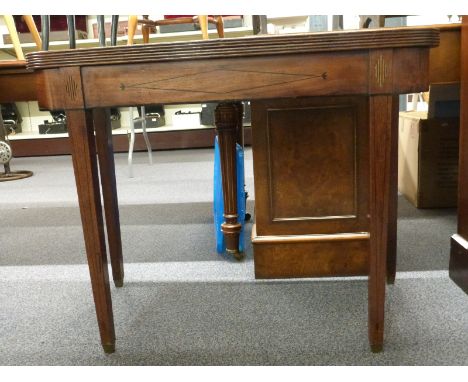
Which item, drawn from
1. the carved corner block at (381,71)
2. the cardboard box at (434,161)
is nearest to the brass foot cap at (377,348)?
the carved corner block at (381,71)

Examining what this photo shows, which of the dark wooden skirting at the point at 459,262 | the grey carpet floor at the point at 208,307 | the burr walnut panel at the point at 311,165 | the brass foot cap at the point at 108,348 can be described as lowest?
the grey carpet floor at the point at 208,307

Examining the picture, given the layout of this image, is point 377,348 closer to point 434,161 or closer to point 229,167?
point 229,167

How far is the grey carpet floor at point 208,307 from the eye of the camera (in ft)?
2.91

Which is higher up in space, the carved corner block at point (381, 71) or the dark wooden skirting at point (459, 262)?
the carved corner block at point (381, 71)

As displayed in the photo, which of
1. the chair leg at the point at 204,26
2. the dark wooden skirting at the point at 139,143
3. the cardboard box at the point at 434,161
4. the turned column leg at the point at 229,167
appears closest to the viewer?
the turned column leg at the point at 229,167

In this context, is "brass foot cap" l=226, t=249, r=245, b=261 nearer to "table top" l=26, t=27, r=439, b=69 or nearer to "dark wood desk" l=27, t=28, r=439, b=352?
"dark wood desk" l=27, t=28, r=439, b=352

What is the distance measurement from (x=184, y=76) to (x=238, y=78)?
0.30 ft

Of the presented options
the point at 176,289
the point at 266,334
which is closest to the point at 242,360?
the point at 266,334

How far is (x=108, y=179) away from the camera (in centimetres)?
115

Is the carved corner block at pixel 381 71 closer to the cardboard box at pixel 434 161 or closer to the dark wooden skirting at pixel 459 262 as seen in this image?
the dark wooden skirting at pixel 459 262

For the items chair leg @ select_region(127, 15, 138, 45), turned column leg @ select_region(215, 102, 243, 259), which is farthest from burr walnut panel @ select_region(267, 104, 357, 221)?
chair leg @ select_region(127, 15, 138, 45)

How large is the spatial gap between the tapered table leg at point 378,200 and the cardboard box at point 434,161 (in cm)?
113

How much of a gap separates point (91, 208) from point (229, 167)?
1.83 feet
